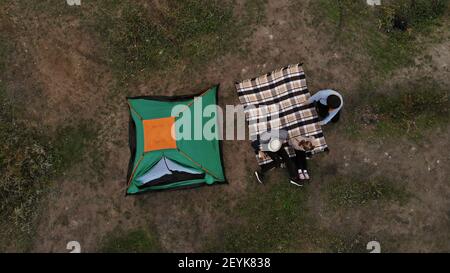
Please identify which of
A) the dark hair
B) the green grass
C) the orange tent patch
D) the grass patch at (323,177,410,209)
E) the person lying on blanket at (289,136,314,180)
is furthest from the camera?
the green grass

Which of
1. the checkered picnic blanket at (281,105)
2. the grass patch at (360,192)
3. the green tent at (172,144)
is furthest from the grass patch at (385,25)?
the green tent at (172,144)

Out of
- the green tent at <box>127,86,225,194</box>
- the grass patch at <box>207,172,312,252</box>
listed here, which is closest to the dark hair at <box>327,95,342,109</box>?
the grass patch at <box>207,172,312,252</box>

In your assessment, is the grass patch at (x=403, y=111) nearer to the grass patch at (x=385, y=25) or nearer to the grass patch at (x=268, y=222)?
the grass patch at (x=385, y=25)

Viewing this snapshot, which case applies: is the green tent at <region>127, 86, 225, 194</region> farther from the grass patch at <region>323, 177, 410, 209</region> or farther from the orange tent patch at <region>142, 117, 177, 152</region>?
the grass patch at <region>323, 177, 410, 209</region>

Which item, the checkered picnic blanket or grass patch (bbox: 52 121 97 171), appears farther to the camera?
grass patch (bbox: 52 121 97 171)

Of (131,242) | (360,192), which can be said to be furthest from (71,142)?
(360,192)

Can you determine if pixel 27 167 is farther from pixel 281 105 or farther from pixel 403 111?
pixel 403 111
